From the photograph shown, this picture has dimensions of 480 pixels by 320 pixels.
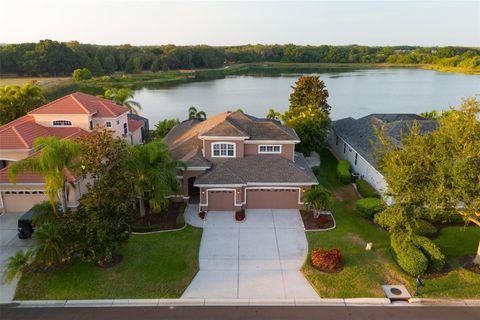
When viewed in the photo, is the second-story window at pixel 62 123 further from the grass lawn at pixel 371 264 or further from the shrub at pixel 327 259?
the shrub at pixel 327 259

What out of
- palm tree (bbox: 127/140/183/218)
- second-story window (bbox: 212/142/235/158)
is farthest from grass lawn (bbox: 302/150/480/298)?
palm tree (bbox: 127/140/183/218)

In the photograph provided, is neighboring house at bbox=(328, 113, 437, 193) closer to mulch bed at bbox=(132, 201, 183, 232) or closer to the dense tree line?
mulch bed at bbox=(132, 201, 183, 232)

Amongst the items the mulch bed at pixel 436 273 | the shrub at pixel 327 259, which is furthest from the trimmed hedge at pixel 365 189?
the shrub at pixel 327 259

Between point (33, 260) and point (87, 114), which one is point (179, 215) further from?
point (87, 114)

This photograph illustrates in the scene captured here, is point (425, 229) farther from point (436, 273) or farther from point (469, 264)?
point (436, 273)

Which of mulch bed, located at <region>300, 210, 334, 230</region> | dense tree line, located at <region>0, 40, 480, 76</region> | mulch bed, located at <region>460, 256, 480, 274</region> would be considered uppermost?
dense tree line, located at <region>0, 40, 480, 76</region>

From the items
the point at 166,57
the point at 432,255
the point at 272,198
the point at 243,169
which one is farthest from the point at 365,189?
the point at 166,57
